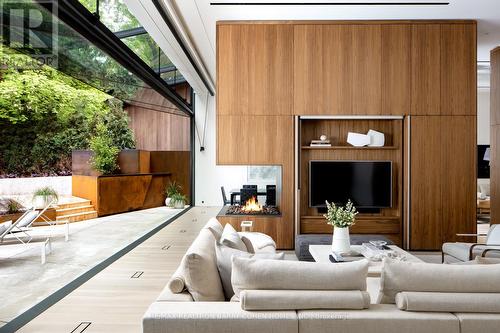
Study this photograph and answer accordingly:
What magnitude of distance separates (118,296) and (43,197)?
579 cm

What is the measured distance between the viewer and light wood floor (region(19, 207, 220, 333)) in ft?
8.95

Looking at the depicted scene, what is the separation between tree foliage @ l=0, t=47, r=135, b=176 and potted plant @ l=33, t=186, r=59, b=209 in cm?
46

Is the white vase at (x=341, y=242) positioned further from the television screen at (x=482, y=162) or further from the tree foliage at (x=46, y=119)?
the television screen at (x=482, y=162)

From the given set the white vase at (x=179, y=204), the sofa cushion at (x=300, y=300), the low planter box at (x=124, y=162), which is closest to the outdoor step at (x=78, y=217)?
the low planter box at (x=124, y=162)

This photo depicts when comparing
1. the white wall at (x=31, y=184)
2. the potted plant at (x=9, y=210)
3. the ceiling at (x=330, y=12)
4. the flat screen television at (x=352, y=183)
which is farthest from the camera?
the white wall at (x=31, y=184)

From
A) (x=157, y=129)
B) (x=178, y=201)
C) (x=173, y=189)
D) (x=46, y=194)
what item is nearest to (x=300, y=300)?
(x=46, y=194)

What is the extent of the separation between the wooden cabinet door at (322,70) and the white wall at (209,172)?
5.15 m

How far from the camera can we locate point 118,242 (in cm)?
724

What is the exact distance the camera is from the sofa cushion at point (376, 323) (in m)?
1.75

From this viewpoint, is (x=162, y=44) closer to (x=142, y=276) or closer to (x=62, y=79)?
(x=142, y=276)

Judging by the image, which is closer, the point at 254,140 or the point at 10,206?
the point at 254,140

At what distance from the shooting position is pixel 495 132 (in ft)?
19.3

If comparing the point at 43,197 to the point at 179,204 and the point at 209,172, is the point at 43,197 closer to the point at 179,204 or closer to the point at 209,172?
the point at 179,204

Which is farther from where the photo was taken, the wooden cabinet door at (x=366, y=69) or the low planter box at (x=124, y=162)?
the low planter box at (x=124, y=162)
